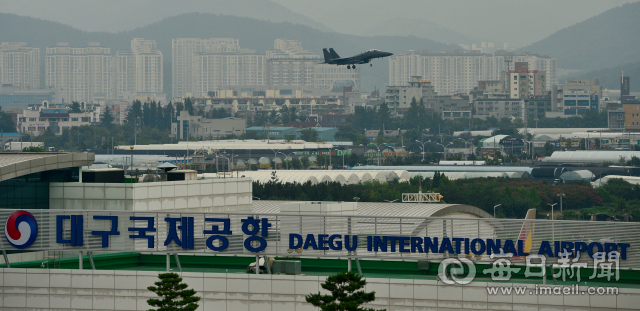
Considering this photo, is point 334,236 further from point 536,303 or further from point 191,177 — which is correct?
point 191,177

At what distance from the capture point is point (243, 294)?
31656 millimetres

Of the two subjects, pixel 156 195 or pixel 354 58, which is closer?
pixel 156 195

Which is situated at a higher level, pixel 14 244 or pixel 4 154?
pixel 4 154

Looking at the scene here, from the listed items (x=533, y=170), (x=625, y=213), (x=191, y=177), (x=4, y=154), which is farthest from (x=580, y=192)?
(x=4, y=154)

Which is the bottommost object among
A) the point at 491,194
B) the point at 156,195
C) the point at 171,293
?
the point at 491,194

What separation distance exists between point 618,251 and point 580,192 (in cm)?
11391

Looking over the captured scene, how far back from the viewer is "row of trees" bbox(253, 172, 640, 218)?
13188 centimetres

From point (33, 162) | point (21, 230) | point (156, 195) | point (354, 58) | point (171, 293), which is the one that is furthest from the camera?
point (354, 58)

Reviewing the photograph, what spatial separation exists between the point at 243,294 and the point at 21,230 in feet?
28.4

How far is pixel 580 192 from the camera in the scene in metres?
140

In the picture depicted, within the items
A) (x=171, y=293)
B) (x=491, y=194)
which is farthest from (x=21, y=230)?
(x=491, y=194)

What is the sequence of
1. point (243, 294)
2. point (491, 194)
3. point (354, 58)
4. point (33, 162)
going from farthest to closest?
point (354, 58)
point (491, 194)
point (33, 162)
point (243, 294)

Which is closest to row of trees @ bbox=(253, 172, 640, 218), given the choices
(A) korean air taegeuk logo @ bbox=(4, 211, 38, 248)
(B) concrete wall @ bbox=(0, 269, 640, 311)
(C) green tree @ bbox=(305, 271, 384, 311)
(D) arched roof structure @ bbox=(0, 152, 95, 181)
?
(D) arched roof structure @ bbox=(0, 152, 95, 181)

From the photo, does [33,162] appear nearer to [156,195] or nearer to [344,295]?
[156,195]
